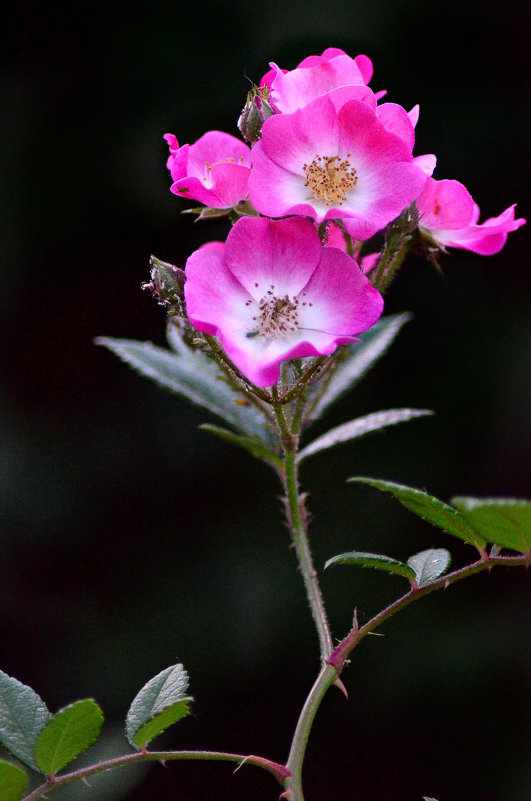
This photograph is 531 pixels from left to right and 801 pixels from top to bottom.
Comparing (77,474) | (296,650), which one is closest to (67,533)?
(77,474)

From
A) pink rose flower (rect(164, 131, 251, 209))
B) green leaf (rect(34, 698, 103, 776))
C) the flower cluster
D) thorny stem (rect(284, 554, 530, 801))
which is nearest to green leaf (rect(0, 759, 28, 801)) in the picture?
green leaf (rect(34, 698, 103, 776))

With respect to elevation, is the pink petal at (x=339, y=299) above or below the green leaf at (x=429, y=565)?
above

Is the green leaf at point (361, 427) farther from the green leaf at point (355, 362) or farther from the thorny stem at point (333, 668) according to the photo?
the thorny stem at point (333, 668)

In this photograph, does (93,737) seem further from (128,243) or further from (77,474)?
(128,243)

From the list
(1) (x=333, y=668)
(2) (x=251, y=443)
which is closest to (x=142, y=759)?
(1) (x=333, y=668)

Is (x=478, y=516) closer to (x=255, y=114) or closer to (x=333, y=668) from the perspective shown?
(x=333, y=668)

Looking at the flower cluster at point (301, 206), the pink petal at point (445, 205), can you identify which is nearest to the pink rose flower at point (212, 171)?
the flower cluster at point (301, 206)

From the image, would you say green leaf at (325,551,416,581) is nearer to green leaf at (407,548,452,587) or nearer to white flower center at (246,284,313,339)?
green leaf at (407,548,452,587)
